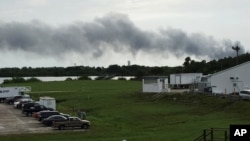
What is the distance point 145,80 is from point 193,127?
46.3m

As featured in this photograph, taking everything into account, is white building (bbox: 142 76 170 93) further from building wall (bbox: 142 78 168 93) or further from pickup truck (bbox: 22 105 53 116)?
pickup truck (bbox: 22 105 53 116)

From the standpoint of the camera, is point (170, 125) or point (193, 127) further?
point (170, 125)

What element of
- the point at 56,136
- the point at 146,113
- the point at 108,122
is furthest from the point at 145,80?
the point at 56,136

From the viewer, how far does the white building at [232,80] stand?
7681 centimetres

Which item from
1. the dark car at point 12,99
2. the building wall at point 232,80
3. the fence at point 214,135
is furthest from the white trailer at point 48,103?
the fence at point 214,135

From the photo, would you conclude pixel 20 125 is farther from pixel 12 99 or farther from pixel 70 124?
pixel 12 99

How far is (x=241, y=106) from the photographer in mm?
60906

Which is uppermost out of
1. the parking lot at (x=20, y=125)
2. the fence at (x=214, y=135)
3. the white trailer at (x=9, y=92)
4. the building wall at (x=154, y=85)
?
the building wall at (x=154, y=85)

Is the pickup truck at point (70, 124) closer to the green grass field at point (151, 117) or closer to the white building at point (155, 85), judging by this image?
the green grass field at point (151, 117)

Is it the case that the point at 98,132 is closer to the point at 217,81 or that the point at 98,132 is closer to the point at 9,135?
the point at 9,135

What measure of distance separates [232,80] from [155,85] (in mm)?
16601

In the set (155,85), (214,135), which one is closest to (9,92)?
(155,85)

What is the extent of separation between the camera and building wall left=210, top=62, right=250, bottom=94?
7681 cm

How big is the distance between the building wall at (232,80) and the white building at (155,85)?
11.7 meters
